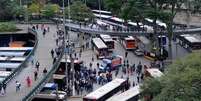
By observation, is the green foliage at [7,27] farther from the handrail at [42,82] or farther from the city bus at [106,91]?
the city bus at [106,91]

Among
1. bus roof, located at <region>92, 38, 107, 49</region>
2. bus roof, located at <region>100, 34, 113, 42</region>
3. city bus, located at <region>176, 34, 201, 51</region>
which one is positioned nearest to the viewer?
bus roof, located at <region>92, 38, 107, 49</region>

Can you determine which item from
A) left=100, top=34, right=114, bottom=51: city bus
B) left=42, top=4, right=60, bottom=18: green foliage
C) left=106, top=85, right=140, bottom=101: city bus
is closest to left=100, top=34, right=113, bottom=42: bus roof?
left=100, top=34, right=114, bottom=51: city bus

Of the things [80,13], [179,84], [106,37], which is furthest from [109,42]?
[179,84]

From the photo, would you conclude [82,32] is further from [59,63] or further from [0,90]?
[0,90]

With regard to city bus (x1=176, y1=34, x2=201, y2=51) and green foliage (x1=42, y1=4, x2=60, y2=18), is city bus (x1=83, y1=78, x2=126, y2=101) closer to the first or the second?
city bus (x1=176, y1=34, x2=201, y2=51)

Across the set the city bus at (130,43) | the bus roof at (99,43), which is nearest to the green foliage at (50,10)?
the bus roof at (99,43)

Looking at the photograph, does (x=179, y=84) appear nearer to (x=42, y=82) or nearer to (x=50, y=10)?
(x=42, y=82)

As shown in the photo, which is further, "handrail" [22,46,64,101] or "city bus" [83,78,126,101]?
"city bus" [83,78,126,101]
